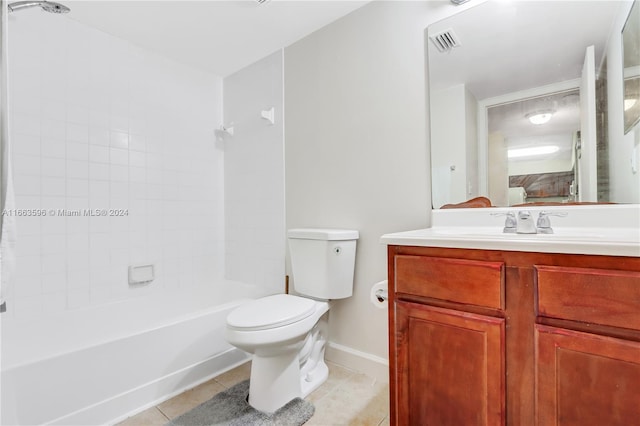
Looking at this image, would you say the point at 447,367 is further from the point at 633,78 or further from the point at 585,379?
the point at 633,78

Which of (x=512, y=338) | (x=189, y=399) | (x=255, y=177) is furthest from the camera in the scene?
(x=255, y=177)

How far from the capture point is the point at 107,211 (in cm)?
199

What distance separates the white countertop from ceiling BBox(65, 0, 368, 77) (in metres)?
1.36

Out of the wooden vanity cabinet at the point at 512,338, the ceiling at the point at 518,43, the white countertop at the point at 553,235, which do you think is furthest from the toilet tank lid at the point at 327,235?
the ceiling at the point at 518,43

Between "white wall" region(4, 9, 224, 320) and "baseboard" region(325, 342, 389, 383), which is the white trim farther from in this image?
"white wall" region(4, 9, 224, 320)

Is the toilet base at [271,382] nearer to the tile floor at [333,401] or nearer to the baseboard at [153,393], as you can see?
the tile floor at [333,401]

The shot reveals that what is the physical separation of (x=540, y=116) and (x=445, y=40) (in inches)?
23.1

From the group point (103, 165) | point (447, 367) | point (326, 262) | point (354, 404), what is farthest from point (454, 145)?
point (103, 165)

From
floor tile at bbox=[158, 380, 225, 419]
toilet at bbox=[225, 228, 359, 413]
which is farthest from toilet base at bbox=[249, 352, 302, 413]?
floor tile at bbox=[158, 380, 225, 419]

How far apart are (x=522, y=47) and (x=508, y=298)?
1120mm

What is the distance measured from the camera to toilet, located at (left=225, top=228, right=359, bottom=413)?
1.32 meters

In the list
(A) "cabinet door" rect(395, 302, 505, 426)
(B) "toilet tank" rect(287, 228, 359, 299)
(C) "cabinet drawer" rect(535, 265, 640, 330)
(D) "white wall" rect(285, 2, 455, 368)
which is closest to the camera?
(C) "cabinet drawer" rect(535, 265, 640, 330)

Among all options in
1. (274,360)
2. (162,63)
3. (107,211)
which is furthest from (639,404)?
(162,63)

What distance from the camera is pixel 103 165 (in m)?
1.98
